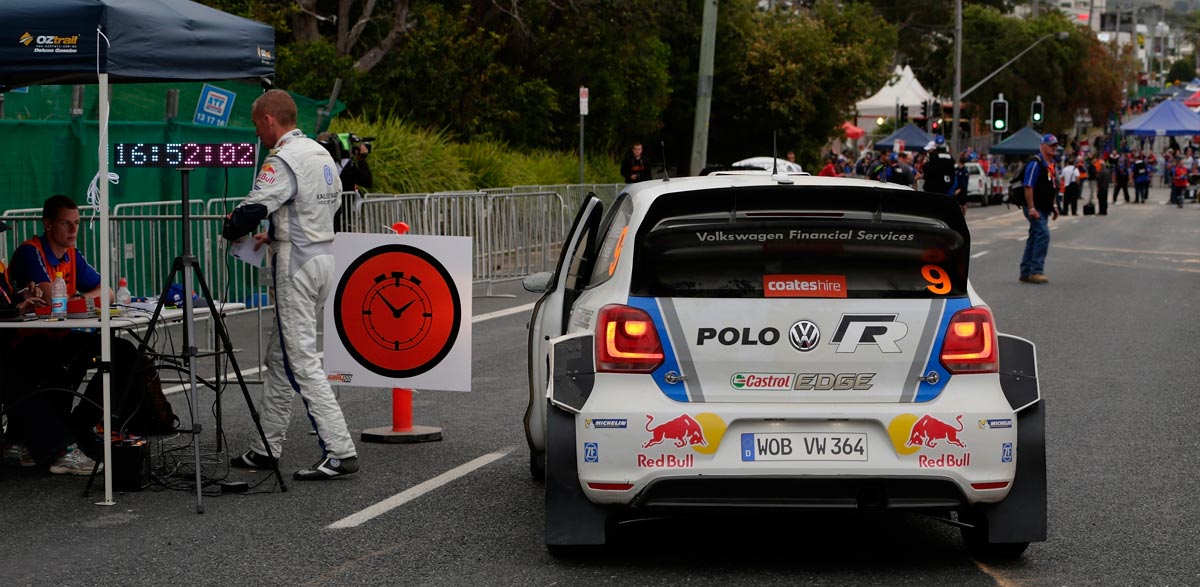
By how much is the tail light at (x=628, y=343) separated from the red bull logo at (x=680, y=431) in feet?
0.71

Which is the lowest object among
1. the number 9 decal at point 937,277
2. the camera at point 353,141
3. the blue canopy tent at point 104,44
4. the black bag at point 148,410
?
the black bag at point 148,410

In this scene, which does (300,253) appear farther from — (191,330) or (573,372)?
(573,372)

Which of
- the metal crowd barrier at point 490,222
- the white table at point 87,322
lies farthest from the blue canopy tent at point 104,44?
the metal crowd barrier at point 490,222

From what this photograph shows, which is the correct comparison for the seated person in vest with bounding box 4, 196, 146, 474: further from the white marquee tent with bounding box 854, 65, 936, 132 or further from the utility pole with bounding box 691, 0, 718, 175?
the white marquee tent with bounding box 854, 65, 936, 132

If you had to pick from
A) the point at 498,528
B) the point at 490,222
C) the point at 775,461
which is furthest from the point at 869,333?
the point at 490,222

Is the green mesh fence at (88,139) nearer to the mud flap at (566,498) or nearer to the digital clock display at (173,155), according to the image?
the digital clock display at (173,155)

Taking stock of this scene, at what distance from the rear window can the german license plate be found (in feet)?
1.69

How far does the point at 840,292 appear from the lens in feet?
20.5

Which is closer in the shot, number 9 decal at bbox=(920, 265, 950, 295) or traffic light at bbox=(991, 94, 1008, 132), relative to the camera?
number 9 decal at bbox=(920, 265, 950, 295)

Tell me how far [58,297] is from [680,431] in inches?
151

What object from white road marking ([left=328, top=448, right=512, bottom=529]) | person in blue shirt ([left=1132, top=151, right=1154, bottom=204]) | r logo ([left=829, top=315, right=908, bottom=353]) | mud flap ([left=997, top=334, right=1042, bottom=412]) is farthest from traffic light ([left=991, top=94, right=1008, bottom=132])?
r logo ([left=829, top=315, right=908, bottom=353])

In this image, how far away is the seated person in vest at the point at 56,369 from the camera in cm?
855

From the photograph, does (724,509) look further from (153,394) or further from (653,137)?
(653,137)

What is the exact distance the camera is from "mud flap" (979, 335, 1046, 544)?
630cm
